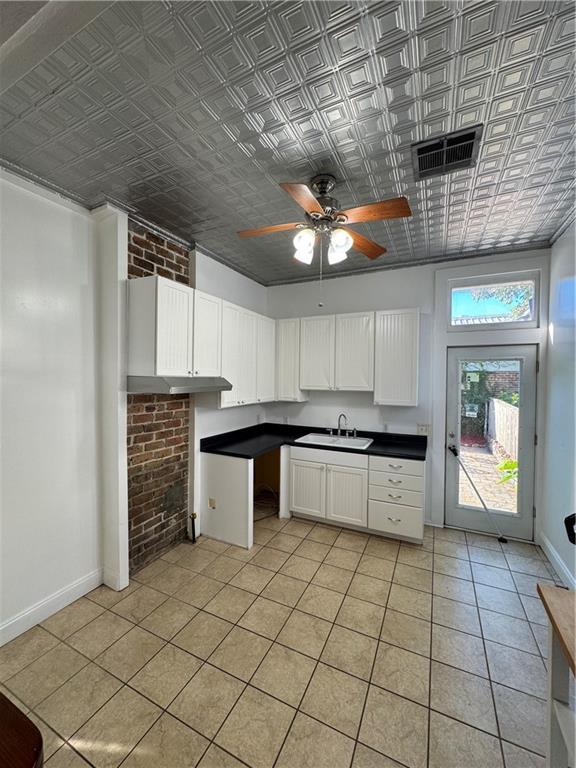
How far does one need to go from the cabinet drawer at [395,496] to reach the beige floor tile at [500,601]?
758 millimetres

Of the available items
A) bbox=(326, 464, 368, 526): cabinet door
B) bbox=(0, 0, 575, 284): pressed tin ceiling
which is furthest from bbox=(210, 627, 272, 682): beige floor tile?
bbox=(0, 0, 575, 284): pressed tin ceiling

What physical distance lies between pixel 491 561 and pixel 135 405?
3.37m

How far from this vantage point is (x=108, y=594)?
7.68 feet

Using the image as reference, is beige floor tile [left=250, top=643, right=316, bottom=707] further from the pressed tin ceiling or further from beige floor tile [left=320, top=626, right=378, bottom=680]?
the pressed tin ceiling

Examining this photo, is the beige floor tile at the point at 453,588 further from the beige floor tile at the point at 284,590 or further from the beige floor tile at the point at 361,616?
the beige floor tile at the point at 284,590

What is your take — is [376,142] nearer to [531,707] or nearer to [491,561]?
[531,707]

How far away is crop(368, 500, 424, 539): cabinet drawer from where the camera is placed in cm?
300

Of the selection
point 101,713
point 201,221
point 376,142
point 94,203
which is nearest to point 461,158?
point 376,142

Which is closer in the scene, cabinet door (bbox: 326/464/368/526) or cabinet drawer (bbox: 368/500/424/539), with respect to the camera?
cabinet drawer (bbox: 368/500/424/539)

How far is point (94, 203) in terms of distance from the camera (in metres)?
2.29

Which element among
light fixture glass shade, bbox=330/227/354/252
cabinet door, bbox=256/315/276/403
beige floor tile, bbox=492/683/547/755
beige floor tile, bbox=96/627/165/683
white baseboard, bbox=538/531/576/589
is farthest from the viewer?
cabinet door, bbox=256/315/276/403

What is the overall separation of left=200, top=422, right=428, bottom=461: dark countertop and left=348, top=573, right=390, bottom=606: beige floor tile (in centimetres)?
109

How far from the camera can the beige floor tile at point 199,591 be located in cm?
227

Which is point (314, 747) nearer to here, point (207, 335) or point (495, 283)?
point (207, 335)
